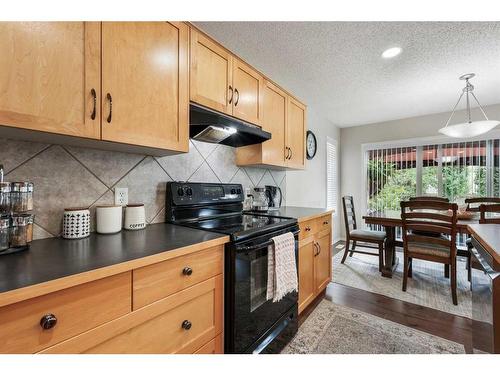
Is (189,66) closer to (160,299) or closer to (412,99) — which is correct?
(160,299)

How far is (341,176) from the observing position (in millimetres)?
4887

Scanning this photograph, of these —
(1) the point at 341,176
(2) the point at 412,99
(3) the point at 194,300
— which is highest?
(2) the point at 412,99

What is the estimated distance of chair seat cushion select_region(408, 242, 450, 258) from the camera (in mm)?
2232

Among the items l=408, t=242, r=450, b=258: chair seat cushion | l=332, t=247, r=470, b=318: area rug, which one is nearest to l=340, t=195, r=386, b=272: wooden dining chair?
l=332, t=247, r=470, b=318: area rug

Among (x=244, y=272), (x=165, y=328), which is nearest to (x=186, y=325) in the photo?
(x=165, y=328)

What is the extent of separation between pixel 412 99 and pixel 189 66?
3.33 m

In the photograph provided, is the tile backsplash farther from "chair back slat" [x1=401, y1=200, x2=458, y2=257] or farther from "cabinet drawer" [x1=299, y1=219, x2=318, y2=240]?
"chair back slat" [x1=401, y1=200, x2=458, y2=257]

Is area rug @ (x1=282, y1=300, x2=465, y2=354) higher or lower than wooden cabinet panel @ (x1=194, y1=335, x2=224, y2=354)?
lower

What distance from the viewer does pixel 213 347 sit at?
111 cm

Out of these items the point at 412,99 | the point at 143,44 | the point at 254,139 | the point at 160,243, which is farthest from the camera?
the point at 412,99

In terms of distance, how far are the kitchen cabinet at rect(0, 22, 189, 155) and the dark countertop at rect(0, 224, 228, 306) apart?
468 millimetres

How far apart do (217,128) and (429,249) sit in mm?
2461

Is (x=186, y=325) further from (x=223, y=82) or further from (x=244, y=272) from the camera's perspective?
(x=223, y=82)
